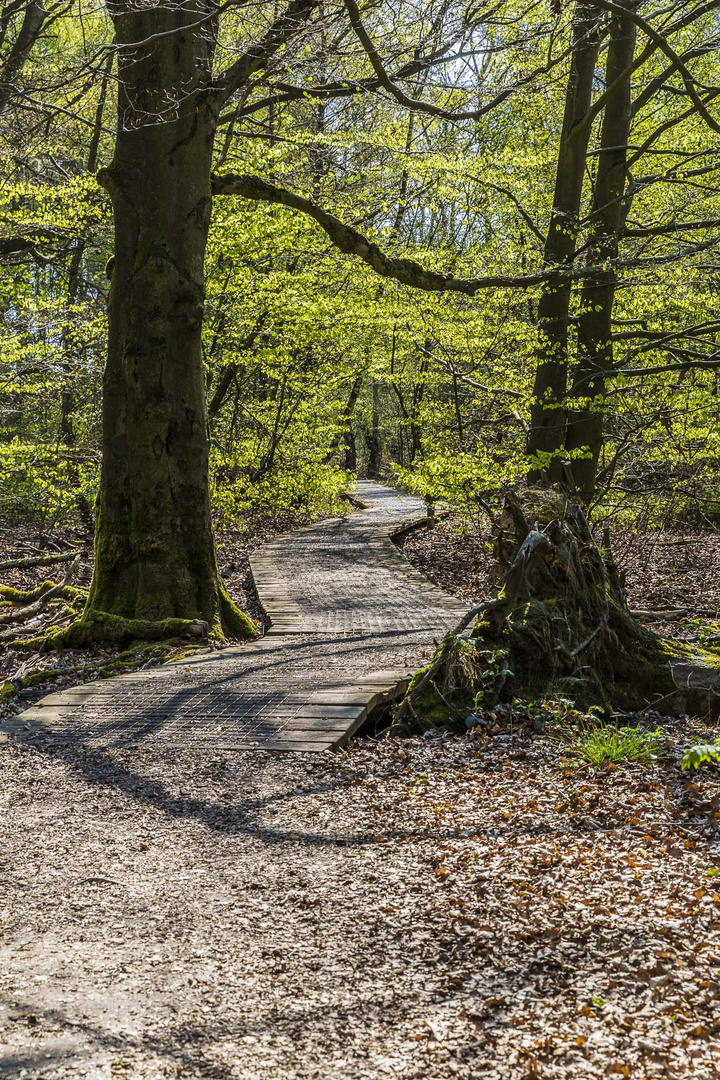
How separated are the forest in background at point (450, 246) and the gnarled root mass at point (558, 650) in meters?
4.07

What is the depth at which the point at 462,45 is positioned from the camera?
276 inches

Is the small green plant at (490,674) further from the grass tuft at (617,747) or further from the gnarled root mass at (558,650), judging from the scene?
the grass tuft at (617,747)

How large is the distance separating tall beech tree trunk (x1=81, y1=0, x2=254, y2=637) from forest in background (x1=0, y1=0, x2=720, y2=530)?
41 centimetres

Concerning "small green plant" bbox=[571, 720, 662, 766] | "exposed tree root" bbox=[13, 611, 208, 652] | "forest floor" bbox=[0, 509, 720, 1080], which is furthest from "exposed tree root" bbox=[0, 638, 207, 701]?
"small green plant" bbox=[571, 720, 662, 766]

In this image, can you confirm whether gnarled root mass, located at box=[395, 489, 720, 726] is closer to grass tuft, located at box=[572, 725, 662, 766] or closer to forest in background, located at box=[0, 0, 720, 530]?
grass tuft, located at box=[572, 725, 662, 766]

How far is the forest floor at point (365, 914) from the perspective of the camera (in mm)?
2172

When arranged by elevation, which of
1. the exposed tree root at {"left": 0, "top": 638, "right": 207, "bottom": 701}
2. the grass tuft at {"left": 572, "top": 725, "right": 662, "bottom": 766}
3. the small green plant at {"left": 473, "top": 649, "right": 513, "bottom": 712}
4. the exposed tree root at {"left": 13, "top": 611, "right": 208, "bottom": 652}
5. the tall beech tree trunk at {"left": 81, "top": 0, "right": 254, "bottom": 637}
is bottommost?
the exposed tree root at {"left": 0, "top": 638, "right": 207, "bottom": 701}

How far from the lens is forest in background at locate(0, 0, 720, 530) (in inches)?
326

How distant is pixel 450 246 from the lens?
1722 cm

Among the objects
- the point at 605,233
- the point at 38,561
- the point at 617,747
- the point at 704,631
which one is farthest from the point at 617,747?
the point at 38,561

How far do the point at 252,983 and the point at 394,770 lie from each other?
6.28ft

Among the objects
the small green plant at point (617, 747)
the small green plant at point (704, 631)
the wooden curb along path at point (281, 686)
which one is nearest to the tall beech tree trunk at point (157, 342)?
the wooden curb along path at point (281, 686)

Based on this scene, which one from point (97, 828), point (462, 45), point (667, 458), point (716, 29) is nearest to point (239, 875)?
point (97, 828)

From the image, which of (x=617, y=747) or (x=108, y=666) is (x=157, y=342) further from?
(x=617, y=747)
